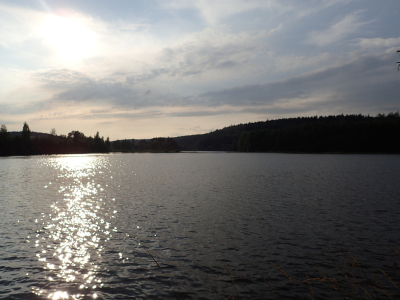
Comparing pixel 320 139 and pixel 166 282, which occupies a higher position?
pixel 320 139

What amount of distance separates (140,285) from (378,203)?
80.2 ft

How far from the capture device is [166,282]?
11.6 meters

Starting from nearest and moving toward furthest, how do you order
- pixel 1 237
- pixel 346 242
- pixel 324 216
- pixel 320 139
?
1. pixel 346 242
2. pixel 1 237
3. pixel 324 216
4. pixel 320 139

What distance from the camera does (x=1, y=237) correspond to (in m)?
17.5

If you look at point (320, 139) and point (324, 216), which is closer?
point (324, 216)

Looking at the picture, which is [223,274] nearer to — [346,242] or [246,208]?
[346,242]

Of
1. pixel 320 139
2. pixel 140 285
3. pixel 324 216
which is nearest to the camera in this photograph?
pixel 140 285

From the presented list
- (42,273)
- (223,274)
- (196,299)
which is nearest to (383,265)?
(223,274)

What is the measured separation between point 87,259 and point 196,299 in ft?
22.3

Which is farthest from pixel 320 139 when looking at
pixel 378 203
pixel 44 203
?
pixel 44 203

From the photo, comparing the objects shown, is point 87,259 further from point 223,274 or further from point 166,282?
point 223,274

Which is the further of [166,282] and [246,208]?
[246,208]

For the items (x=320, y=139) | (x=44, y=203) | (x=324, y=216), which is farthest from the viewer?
(x=320, y=139)

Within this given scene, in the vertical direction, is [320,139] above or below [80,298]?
above
